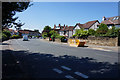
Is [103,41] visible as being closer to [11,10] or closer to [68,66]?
[68,66]

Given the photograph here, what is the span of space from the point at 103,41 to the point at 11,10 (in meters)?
19.4

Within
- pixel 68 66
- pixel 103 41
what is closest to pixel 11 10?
pixel 68 66

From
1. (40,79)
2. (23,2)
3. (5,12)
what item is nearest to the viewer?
(40,79)

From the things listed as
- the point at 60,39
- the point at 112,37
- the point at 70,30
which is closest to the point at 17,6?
the point at 112,37

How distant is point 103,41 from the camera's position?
22812mm

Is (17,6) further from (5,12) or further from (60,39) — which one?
(60,39)

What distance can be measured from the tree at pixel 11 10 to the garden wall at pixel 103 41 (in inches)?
691

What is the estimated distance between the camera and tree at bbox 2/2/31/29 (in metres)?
7.16

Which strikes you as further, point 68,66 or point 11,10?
point 11,10

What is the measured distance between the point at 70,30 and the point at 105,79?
63.1 metres

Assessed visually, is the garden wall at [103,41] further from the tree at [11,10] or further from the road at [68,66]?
the tree at [11,10]

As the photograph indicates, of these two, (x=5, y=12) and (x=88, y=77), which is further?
(x=5, y=12)

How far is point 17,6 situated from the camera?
7.63 meters

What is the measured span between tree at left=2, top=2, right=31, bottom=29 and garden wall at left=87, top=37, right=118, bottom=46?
17.5m
